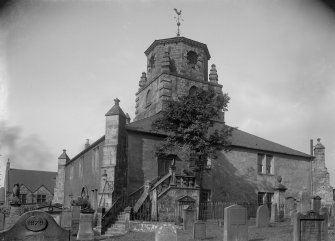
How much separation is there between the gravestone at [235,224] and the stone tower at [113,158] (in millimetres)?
12529

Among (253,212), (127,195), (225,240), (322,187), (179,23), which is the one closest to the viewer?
(225,240)

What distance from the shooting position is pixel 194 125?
81.7 ft

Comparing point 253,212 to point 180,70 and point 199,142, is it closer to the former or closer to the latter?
point 199,142

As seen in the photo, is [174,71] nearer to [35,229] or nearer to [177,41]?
[177,41]


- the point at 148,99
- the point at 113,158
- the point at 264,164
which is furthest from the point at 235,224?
the point at 148,99

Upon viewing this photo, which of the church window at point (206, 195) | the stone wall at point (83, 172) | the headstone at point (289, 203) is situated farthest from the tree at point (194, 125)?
the headstone at point (289, 203)

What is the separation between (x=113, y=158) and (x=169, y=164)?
193 inches

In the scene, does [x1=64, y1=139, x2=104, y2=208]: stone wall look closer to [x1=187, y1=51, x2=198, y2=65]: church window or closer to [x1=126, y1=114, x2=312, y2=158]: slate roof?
[x1=126, y1=114, x2=312, y2=158]: slate roof

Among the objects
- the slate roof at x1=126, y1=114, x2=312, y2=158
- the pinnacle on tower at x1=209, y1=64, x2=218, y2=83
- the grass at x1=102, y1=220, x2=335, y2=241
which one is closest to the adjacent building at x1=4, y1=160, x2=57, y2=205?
the pinnacle on tower at x1=209, y1=64, x2=218, y2=83

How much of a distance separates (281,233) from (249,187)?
51.3 ft

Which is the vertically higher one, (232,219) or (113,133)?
→ (113,133)

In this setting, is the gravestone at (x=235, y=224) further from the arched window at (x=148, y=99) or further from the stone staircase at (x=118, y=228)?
the arched window at (x=148, y=99)

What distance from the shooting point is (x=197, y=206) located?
24.4 meters

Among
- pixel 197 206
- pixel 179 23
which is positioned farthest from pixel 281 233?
pixel 179 23
